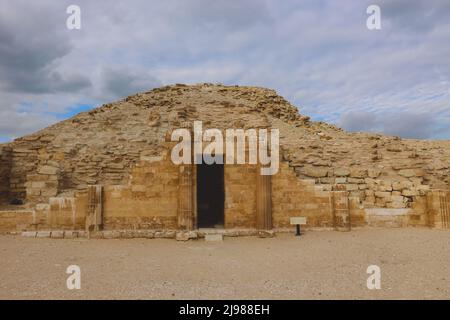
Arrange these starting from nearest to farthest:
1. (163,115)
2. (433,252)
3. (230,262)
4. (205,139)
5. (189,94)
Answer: (230,262)
(433,252)
(205,139)
(163,115)
(189,94)

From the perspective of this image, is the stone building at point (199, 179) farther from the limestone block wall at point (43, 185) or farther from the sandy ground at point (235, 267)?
the sandy ground at point (235, 267)

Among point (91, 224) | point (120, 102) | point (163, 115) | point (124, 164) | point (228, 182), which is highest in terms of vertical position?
point (120, 102)

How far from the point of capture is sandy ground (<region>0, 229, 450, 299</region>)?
647cm

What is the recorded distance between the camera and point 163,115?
30.3m

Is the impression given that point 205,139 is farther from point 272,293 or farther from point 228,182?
point 272,293

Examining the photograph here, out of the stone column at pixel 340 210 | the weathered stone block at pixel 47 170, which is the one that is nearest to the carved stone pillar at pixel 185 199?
the stone column at pixel 340 210

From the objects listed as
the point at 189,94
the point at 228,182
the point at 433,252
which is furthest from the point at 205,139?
the point at 189,94

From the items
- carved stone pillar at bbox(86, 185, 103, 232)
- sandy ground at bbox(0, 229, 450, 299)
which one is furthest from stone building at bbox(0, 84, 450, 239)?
sandy ground at bbox(0, 229, 450, 299)

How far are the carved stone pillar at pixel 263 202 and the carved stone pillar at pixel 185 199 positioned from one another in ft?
8.25

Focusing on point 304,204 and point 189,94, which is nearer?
point 304,204

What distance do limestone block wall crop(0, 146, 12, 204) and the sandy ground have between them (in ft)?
31.8

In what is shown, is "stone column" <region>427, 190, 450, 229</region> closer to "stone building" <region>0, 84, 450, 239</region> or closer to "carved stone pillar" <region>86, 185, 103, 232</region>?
"stone building" <region>0, 84, 450, 239</region>

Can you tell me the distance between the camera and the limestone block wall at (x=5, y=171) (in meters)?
20.3
